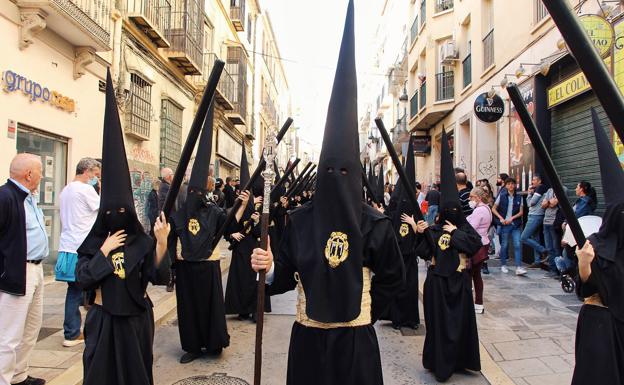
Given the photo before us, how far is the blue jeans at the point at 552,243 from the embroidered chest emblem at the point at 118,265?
343 inches

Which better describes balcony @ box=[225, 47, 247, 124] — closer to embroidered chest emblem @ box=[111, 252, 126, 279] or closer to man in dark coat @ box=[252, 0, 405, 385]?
embroidered chest emblem @ box=[111, 252, 126, 279]

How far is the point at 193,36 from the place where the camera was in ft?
54.5

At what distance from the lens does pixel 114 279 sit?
11.7 ft

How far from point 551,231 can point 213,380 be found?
7.66 metres

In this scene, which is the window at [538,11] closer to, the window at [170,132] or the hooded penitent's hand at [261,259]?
the window at [170,132]

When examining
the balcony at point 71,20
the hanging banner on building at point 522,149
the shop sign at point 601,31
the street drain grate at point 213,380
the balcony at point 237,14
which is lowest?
the street drain grate at point 213,380

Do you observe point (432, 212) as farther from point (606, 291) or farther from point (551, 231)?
point (606, 291)

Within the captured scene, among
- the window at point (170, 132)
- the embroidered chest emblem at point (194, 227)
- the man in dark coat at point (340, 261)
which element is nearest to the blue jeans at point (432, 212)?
the embroidered chest emblem at point (194, 227)

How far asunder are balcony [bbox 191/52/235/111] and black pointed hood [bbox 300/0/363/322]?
1540 cm

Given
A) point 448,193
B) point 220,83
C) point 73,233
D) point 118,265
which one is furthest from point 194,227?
point 220,83

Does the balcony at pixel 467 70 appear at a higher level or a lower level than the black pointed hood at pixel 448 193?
higher

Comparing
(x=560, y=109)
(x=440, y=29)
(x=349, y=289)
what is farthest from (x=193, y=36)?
(x=349, y=289)

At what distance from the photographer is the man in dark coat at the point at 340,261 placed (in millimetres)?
2857

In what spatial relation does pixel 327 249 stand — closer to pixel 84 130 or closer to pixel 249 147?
pixel 84 130
